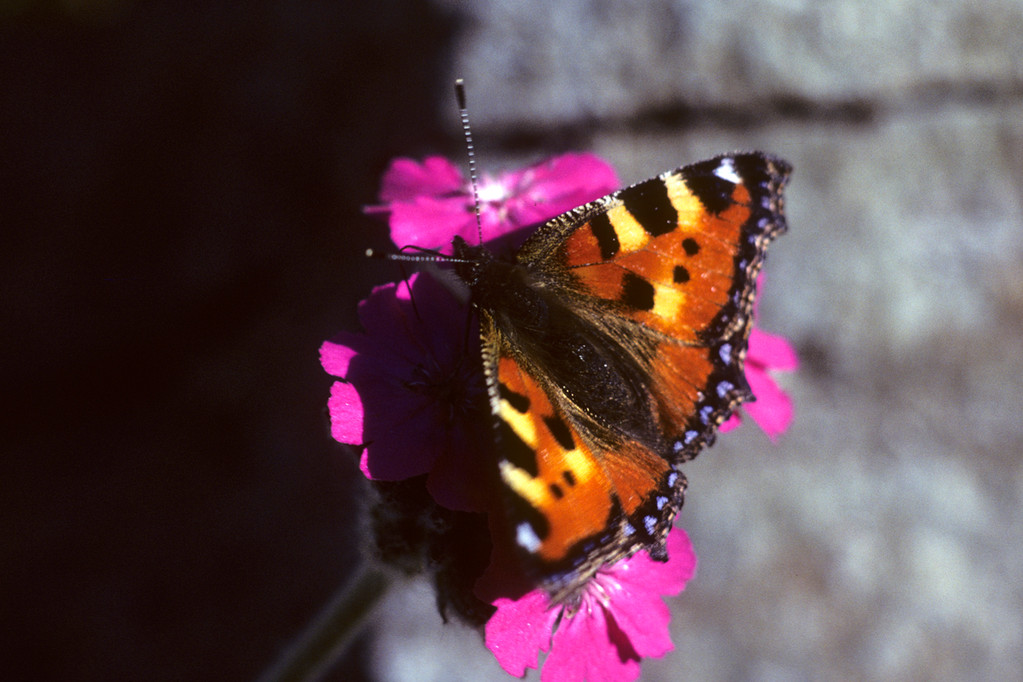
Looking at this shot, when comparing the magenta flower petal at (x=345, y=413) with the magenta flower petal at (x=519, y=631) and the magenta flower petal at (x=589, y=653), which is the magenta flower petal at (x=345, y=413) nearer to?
the magenta flower petal at (x=519, y=631)

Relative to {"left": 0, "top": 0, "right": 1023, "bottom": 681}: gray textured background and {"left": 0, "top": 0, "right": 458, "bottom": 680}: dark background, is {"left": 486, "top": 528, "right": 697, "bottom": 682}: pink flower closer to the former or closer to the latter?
{"left": 0, "top": 0, "right": 1023, "bottom": 681}: gray textured background

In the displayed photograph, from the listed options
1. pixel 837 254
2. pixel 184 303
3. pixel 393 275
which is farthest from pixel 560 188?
pixel 184 303

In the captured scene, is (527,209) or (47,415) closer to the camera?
(527,209)

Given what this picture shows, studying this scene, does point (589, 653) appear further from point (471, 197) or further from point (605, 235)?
point (471, 197)

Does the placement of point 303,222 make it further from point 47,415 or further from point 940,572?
point 940,572

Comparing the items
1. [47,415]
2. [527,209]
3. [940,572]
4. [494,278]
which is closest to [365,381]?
[494,278]

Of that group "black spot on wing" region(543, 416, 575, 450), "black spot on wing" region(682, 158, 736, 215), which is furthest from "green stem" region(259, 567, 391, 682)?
"black spot on wing" region(682, 158, 736, 215)

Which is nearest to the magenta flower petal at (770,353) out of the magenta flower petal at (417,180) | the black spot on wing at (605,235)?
the black spot on wing at (605,235)
